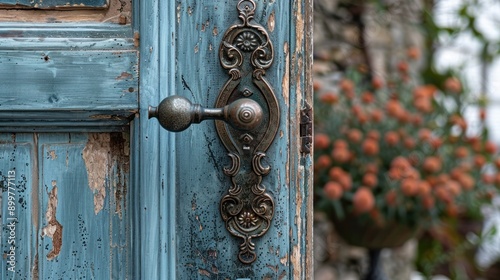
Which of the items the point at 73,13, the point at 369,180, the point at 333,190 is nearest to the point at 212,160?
the point at 73,13

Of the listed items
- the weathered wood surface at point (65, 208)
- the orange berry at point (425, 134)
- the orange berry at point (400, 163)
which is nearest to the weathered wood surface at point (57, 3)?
the weathered wood surface at point (65, 208)

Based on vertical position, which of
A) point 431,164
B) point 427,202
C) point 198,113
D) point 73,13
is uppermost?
point 73,13

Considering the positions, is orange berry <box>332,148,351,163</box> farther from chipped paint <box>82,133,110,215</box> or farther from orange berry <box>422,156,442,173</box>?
chipped paint <box>82,133,110,215</box>

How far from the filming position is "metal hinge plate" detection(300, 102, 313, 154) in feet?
2.91

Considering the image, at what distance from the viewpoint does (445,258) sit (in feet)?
8.45

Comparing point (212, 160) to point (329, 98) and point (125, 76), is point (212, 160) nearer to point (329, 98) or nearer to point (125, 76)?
point (125, 76)

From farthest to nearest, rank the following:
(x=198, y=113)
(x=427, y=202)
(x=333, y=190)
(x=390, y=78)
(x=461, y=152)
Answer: (x=390, y=78), (x=461, y=152), (x=427, y=202), (x=333, y=190), (x=198, y=113)

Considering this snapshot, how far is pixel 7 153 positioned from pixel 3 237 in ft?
0.34

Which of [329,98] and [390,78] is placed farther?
[390,78]

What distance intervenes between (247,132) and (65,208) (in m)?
0.24

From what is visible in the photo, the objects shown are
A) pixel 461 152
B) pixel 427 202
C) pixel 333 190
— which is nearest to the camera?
pixel 333 190

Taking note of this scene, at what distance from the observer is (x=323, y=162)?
1872 mm

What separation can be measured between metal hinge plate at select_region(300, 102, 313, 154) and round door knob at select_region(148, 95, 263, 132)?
7 centimetres

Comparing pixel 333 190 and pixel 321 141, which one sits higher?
pixel 321 141
